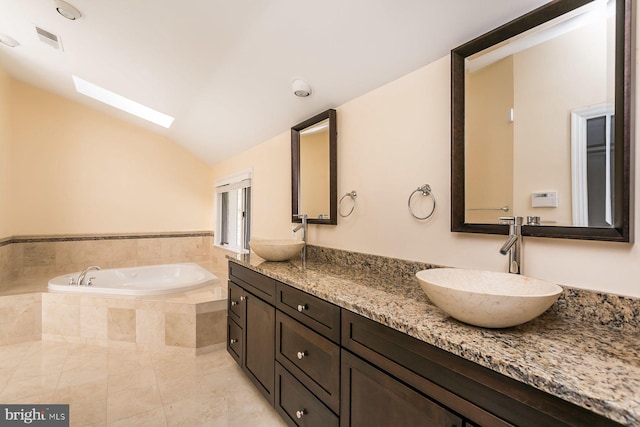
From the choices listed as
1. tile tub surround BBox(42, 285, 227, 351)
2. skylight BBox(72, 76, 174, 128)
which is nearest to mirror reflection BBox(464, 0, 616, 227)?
tile tub surround BBox(42, 285, 227, 351)

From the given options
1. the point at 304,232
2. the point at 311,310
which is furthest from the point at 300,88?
the point at 311,310

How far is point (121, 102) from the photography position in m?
3.94

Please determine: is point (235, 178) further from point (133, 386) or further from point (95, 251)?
point (133, 386)

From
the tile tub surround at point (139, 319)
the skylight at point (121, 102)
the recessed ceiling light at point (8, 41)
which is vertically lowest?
the tile tub surround at point (139, 319)

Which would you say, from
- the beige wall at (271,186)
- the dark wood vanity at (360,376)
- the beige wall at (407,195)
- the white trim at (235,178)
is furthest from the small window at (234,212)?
the dark wood vanity at (360,376)

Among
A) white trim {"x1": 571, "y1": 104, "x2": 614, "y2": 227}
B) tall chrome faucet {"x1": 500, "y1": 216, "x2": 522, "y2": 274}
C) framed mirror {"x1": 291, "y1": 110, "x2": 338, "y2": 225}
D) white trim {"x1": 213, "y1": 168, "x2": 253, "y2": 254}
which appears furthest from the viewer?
white trim {"x1": 213, "y1": 168, "x2": 253, "y2": 254}

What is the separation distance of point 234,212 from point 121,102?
1949 mm

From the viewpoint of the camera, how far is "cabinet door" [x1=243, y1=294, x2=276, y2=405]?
1.86 metres

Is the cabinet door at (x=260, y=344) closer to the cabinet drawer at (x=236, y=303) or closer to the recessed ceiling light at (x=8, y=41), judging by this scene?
the cabinet drawer at (x=236, y=303)

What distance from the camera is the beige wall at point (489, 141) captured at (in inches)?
50.4

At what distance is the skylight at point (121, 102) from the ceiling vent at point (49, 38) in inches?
32.4

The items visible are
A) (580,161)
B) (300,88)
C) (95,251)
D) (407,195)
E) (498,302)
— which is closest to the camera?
(498,302)

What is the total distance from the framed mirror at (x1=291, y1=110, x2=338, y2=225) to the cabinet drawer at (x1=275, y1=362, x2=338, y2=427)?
1030mm

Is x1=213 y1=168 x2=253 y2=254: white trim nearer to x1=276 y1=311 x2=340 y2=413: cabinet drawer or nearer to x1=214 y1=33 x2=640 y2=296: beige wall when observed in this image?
x1=214 y1=33 x2=640 y2=296: beige wall
